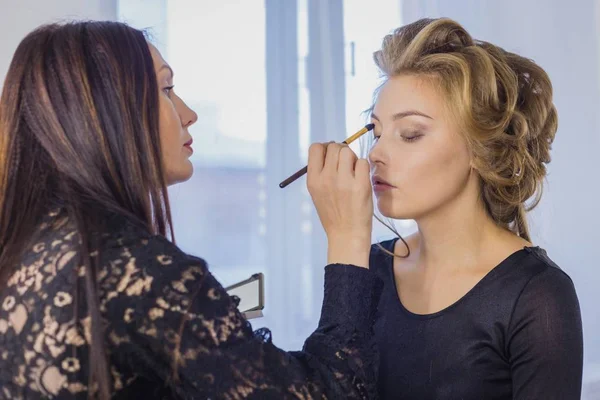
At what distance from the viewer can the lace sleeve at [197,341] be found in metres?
0.61

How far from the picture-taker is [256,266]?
1.79 metres

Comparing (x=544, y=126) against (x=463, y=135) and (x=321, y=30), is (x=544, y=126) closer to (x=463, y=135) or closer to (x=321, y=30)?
(x=463, y=135)

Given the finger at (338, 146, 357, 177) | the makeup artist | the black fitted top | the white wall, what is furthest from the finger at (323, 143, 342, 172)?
the white wall

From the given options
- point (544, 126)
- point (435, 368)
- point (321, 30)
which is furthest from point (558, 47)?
point (435, 368)

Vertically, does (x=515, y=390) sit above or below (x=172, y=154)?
below

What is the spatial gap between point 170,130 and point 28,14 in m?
0.92

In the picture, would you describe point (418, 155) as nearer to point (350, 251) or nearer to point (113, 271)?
point (350, 251)

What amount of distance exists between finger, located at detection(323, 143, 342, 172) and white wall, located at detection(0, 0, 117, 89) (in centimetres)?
90

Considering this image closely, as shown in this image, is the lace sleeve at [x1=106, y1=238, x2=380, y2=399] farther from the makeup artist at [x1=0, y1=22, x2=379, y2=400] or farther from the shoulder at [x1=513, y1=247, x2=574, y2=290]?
the shoulder at [x1=513, y1=247, x2=574, y2=290]

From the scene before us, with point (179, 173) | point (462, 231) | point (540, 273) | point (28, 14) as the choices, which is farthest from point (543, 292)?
point (28, 14)

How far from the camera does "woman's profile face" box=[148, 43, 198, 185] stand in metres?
0.78

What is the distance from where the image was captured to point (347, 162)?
2.82ft

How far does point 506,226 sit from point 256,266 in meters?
0.82

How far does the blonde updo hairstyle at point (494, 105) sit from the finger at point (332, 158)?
265 mm
